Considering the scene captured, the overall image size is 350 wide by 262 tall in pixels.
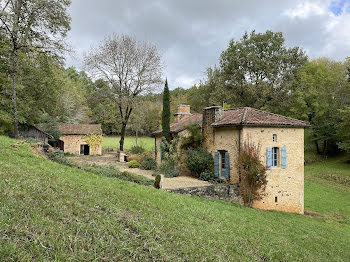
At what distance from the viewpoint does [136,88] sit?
90.3 feet

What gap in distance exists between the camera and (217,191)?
13.6 meters

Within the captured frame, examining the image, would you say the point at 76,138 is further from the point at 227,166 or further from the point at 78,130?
the point at 227,166

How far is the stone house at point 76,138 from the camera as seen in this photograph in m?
31.3

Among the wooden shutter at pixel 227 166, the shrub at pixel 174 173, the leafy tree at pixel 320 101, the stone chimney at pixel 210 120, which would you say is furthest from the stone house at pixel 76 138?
the leafy tree at pixel 320 101

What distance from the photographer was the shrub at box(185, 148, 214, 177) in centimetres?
1638

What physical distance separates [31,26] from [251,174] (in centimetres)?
1772

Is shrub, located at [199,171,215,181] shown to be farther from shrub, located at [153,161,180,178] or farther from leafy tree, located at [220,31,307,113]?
leafy tree, located at [220,31,307,113]

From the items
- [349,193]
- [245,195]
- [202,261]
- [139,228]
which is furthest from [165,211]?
[349,193]

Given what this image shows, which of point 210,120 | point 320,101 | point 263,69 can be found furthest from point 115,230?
point 320,101

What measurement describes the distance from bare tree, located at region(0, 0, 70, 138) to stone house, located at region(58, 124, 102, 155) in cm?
1409

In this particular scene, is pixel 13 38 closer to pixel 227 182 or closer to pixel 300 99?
pixel 227 182

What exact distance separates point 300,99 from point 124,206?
99.9ft

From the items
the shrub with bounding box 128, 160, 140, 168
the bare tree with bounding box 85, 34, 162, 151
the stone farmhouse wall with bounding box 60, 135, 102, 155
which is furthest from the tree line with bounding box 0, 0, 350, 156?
the shrub with bounding box 128, 160, 140, 168

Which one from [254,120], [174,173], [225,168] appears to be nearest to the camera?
[254,120]
